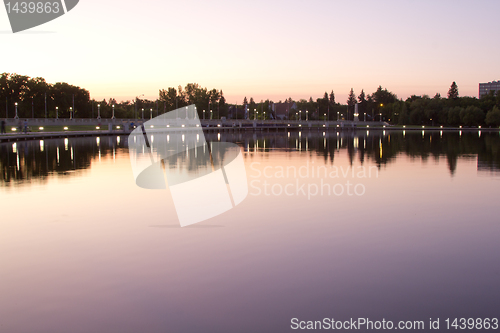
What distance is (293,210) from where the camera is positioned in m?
12.0

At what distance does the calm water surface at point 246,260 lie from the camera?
19.0 feet

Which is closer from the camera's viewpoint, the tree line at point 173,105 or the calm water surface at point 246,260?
the calm water surface at point 246,260

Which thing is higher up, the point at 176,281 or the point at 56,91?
the point at 56,91

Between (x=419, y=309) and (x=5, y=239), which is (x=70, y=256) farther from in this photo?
(x=419, y=309)

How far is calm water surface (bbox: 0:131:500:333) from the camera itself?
5.79 m

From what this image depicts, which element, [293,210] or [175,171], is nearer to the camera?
[293,210]

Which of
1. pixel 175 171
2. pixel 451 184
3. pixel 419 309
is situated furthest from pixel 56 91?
pixel 419 309

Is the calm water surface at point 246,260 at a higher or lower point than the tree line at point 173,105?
lower

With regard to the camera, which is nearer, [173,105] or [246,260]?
[246,260]

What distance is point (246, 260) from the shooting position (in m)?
7.77

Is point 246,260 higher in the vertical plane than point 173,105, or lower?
lower

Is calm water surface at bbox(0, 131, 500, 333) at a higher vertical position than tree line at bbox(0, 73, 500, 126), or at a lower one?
lower

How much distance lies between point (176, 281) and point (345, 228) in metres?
4.55

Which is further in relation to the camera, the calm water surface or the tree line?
the tree line
